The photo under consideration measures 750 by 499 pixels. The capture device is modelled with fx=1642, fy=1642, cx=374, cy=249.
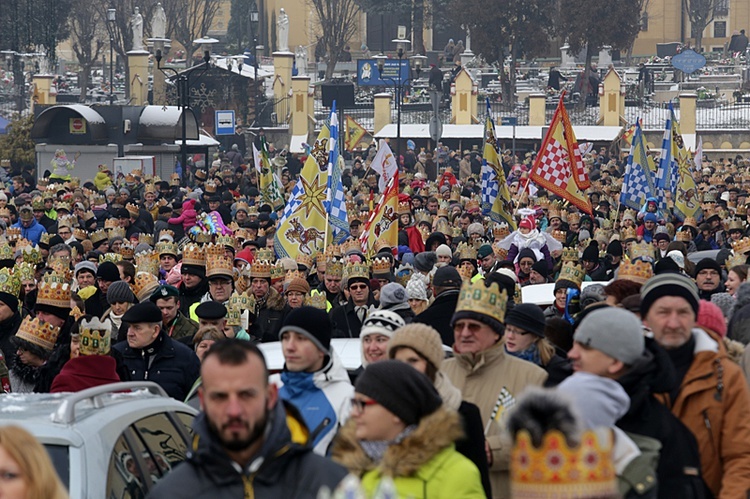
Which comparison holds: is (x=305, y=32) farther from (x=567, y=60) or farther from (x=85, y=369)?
(x=85, y=369)

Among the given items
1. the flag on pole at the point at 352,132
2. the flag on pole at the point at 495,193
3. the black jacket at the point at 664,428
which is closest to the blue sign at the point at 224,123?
the flag on pole at the point at 352,132

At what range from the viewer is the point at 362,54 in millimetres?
87875

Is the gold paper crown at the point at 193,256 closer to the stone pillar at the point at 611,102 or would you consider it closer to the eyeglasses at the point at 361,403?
the eyeglasses at the point at 361,403

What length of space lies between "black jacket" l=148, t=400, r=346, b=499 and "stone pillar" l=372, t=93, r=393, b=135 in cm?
5455

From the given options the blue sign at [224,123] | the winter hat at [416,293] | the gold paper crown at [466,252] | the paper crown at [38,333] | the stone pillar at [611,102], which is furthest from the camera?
the stone pillar at [611,102]

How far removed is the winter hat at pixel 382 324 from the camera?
7012 millimetres

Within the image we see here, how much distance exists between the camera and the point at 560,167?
20.3 m

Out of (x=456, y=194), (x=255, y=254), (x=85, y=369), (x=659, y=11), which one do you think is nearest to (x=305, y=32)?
(x=659, y=11)

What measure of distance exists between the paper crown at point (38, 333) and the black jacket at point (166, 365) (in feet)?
1.29

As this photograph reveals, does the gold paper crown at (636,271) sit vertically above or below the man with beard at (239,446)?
below

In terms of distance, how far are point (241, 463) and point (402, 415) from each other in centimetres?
52

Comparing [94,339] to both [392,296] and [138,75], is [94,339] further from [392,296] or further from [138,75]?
[138,75]

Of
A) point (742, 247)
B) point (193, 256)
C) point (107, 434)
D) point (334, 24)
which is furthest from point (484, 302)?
point (334, 24)

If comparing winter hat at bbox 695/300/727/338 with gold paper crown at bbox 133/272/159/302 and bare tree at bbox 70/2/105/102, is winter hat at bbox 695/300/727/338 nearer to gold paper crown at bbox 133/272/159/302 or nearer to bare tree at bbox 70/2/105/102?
gold paper crown at bbox 133/272/159/302
